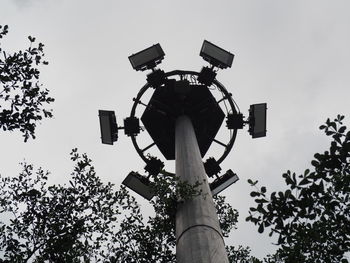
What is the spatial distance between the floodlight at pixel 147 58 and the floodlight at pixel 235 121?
4119 millimetres

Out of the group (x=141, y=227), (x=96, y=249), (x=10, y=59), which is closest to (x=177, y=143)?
(x=141, y=227)

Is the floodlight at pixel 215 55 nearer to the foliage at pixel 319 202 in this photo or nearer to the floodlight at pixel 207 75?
the floodlight at pixel 207 75

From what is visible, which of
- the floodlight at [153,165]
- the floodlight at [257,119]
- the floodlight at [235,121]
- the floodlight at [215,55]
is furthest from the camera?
the floodlight at [235,121]

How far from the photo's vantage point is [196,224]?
26.8 ft

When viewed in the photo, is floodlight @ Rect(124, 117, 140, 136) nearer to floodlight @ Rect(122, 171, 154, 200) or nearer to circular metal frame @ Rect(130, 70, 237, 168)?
circular metal frame @ Rect(130, 70, 237, 168)

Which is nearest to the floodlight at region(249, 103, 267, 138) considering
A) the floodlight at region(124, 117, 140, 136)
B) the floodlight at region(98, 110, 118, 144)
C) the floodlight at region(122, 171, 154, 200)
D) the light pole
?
the light pole

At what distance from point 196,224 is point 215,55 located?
9.94m

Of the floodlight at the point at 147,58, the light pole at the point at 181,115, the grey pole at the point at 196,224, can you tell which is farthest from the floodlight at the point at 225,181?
the floodlight at the point at 147,58

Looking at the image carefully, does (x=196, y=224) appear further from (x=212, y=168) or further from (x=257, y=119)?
(x=257, y=119)

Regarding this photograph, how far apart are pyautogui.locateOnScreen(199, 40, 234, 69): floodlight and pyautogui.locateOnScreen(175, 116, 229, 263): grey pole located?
6436 mm

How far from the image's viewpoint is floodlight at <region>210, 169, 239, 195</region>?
50.0 feet

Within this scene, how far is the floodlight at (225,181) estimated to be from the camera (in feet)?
50.0

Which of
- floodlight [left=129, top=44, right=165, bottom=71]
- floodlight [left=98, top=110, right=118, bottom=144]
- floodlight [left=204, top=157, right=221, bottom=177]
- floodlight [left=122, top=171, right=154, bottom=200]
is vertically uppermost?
floodlight [left=129, top=44, right=165, bottom=71]

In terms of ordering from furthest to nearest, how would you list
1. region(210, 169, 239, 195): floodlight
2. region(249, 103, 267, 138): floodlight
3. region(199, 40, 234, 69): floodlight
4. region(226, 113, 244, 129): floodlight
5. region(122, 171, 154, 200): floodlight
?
region(226, 113, 244, 129): floodlight < region(249, 103, 267, 138): floodlight < region(199, 40, 234, 69): floodlight < region(210, 169, 239, 195): floodlight < region(122, 171, 154, 200): floodlight
